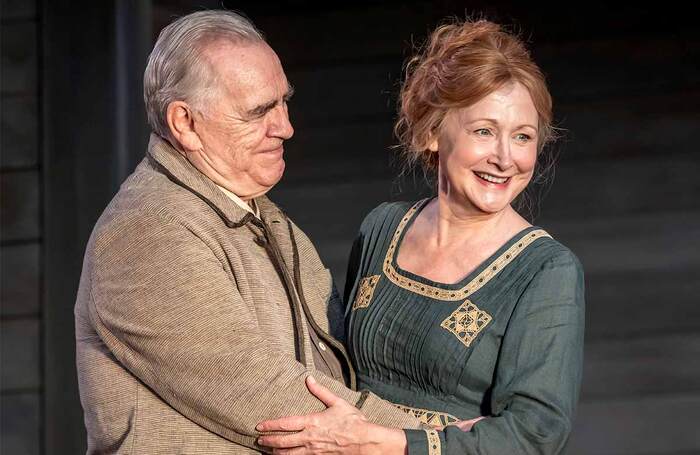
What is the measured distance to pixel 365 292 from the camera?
3363 mm

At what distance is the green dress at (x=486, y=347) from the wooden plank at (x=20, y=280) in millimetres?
1698

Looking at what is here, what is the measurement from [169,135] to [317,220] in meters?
1.75

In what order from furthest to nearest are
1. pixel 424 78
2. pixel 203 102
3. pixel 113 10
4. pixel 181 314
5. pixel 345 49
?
pixel 345 49
pixel 113 10
pixel 424 78
pixel 203 102
pixel 181 314

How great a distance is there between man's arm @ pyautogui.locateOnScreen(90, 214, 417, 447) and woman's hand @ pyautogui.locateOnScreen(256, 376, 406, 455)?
0.02m

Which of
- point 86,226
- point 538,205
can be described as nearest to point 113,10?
point 86,226

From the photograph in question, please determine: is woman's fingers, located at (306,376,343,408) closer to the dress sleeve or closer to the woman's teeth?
the dress sleeve

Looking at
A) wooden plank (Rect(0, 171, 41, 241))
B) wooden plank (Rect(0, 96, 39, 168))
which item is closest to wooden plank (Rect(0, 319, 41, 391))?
wooden plank (Rect(0, 171, 41, 241))

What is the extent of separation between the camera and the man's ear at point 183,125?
3070 mm

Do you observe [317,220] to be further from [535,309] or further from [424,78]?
[535,309]

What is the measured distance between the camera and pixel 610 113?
4656 mm

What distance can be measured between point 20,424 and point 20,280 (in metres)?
0.48

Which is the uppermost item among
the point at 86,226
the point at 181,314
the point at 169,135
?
the point at 169,135

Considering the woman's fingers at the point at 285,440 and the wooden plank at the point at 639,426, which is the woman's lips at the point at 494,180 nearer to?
the woman's fingers at the point at 285,440

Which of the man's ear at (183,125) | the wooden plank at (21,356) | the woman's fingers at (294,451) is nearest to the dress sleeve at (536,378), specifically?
the woman's fingers at (294,451)
